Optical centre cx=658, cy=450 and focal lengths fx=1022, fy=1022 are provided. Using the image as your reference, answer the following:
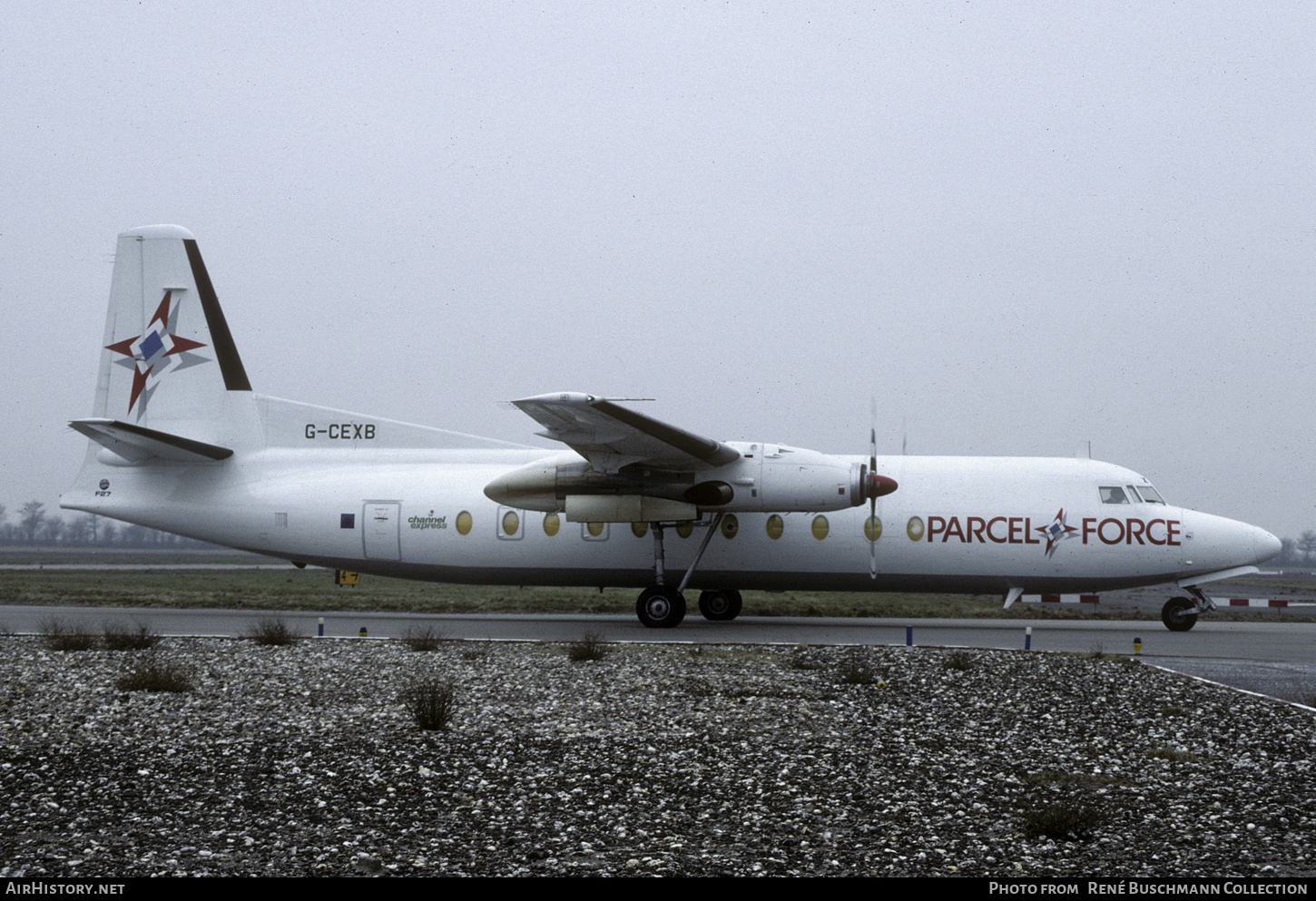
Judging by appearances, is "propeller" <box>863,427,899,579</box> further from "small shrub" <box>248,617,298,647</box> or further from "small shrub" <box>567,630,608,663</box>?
"small shrub" <box>248,617,298,647</box>

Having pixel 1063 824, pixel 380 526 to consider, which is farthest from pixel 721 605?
pixel 1063 824

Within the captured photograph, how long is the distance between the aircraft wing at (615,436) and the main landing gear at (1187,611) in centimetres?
916

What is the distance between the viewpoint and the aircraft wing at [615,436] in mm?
15992

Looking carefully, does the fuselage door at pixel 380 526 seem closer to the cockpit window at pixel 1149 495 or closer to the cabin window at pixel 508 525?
the cabin window at pixel 508 525

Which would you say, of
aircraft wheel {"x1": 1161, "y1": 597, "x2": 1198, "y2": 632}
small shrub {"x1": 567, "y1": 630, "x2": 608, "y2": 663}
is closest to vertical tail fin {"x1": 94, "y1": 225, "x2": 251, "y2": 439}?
small shrub {"x1": 567, "y1": 630, "x2": 608, "y2": 663}

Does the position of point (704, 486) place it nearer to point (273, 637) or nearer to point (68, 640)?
point (273, 637)

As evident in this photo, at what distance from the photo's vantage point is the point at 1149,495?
19.8 meters

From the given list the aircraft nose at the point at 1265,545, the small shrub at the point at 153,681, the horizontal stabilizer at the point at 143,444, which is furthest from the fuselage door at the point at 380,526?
the aircraft nose at the point at 1265,545

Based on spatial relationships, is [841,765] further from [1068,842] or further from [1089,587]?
[1089,587]

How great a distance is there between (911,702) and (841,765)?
299 cm

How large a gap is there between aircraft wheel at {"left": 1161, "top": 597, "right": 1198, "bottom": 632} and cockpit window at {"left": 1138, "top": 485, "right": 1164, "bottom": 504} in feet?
6.54

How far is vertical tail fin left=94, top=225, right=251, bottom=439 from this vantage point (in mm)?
20828

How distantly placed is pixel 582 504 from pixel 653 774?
35.5 ft

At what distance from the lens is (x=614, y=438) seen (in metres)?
17.3
